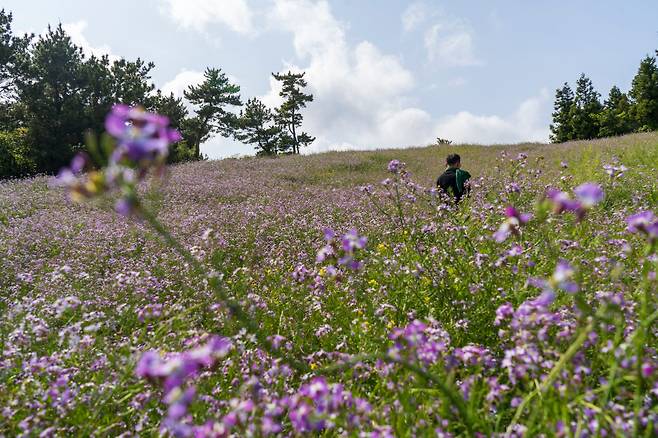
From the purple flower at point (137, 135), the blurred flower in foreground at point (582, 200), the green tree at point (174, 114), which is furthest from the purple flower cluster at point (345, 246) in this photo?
the green tree at point (174, 114)

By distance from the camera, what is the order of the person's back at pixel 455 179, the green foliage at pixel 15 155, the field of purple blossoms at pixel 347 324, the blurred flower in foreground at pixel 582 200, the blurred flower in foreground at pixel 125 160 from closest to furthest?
the blurred flower in foreground at pixel 125 160 → the blurred flower in foreground at pixel 582 200 → the field of purple blossoms at pixel 347 324 → the person's back at pixel 455 179 → the green foliage at pixel 15 155

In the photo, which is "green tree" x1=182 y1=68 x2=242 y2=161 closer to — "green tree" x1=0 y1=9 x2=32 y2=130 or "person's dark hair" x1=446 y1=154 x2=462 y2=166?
"green tree" x1=0 y1=9 x2=32 y2=130

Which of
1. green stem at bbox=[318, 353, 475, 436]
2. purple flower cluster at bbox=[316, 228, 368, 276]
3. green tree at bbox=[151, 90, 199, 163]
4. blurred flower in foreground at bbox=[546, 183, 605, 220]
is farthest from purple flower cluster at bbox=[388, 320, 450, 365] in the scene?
green tree at bbox=[151, 90, 199, 163]

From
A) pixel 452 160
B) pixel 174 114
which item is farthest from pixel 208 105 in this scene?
pixel 452 160

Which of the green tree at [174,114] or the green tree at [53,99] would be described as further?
the green tree at [174,114]

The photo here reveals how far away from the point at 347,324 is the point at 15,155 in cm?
2986

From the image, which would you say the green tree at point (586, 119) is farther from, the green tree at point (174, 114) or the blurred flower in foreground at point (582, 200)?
the blurred flower in foreground at point (582, 200)

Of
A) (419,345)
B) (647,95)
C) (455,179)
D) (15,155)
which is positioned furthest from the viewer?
(647,95)

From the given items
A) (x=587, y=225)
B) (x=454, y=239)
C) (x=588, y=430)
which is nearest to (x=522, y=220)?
(x=588, y=430)

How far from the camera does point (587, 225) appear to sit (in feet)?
18.4

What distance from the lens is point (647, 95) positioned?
153 ft

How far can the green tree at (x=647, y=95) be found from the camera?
151 ft

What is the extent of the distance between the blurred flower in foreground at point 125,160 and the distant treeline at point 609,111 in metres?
52.0

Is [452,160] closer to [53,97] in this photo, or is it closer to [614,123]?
[53,97]
